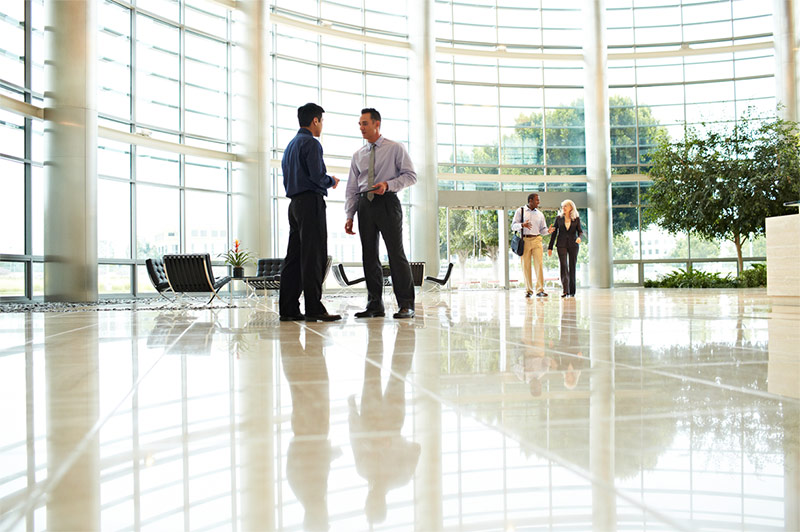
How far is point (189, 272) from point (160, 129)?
9.01m

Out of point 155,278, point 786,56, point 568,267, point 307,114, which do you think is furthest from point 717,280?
point 307,114

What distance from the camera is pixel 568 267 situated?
11836mm

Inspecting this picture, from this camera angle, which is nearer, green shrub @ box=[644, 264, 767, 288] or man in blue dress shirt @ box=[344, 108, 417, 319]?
man in blue dress shirt @ box=[344, 108, 417, 319]

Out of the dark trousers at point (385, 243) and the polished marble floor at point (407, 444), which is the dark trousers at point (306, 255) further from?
the polished marble floor at point (407, 444)

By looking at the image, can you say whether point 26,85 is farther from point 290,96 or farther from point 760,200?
point 760,200

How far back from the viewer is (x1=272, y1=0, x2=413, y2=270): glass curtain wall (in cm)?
2075

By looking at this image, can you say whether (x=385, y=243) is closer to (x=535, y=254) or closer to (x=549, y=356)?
(x=549, y=356)

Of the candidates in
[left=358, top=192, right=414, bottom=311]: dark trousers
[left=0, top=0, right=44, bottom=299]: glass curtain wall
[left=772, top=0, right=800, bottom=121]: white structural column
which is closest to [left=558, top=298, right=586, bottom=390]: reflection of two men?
[left=358, top=192, right=414, bottom=311]: dark trousers

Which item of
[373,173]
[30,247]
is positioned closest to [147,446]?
[373,173]

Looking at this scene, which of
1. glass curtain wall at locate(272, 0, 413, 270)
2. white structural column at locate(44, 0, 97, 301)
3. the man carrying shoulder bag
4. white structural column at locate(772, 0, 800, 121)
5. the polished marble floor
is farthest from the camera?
white structural column at locate(772, 0, 800, 121)

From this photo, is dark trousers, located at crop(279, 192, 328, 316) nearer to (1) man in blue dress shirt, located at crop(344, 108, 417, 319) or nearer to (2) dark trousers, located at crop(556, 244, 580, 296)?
(1) man in blue dress shirt, located at crop(344, 108, 417, 319)

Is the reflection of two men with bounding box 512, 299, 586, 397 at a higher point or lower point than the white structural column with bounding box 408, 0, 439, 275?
lower

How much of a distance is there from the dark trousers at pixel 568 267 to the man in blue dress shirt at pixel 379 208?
21.4 ft

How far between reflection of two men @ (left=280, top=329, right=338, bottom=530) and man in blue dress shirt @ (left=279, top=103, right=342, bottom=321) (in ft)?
9.45
